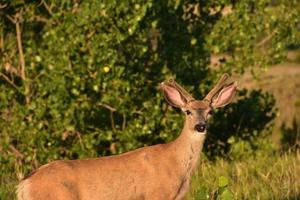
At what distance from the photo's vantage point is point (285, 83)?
919 inches

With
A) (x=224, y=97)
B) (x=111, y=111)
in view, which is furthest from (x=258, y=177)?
(x=111, y=111)

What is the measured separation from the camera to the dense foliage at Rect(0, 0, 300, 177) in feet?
41.9

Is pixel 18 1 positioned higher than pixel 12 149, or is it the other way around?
pixel 18 1

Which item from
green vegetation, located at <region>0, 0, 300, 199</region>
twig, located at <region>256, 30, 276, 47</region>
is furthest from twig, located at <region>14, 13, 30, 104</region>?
twig, located at <region>256, 30, 276, 47</region>

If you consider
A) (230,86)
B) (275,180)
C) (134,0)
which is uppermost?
(134,0)

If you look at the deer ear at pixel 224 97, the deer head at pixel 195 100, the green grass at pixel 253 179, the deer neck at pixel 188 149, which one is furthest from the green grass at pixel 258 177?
the deer ear at pixel 224 97

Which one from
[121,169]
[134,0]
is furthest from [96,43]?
[121,169]

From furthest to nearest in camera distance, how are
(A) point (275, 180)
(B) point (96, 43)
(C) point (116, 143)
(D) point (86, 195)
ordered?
(C) point (116, 143)
(B) point (96, 43)
(A) point (275, 180)
(D) point (86, 195)

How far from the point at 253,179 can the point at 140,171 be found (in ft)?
8.59

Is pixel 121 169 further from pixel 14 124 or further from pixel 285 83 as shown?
pixel 285 83

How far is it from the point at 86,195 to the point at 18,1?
5.34 meters

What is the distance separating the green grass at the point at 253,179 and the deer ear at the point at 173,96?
0.97 meters

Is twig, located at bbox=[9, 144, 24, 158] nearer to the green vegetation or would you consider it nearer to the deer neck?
the green vegetation

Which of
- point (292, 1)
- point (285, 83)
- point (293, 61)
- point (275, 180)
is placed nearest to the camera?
point (275, 180)
